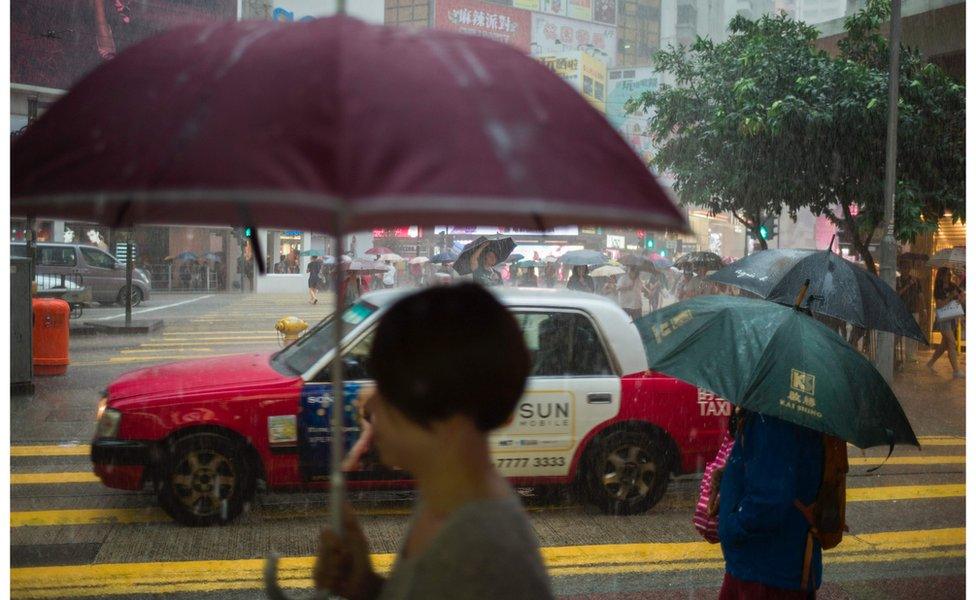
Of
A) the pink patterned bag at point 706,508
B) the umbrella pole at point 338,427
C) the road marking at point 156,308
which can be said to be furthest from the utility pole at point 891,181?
the road marking at point 156,308

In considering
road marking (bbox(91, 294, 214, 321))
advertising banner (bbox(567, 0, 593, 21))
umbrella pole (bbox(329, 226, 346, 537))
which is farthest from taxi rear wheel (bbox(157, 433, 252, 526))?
road marking (bbox(91, 294, 214, 321))

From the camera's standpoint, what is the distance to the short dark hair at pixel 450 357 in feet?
4.66

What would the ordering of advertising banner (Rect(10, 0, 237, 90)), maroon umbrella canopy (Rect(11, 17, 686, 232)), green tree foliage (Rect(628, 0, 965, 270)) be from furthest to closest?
advertising banner (Rect(10, 0, 237, 90))
green tree foliage (Rect(628, 0, 965, 270))
maroon umbrella canopy (Rect(11, 17, 686, 232))

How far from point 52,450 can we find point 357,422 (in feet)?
12.6

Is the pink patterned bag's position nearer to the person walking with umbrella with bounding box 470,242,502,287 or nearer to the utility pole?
the person walking with umbrella with bounding box 470,242,502,287

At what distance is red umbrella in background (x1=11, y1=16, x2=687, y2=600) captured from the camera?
4.46 ft

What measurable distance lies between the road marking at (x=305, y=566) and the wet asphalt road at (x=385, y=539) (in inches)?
0.4

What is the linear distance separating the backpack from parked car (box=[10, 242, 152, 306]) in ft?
65.1

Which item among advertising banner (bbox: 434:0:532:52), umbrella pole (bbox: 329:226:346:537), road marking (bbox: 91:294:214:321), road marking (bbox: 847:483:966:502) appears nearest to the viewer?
umbrella pole (bbox: 329:226:346:537)

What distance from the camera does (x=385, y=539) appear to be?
586 cm

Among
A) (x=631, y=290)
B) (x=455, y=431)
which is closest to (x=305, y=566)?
(x=455, y=431)

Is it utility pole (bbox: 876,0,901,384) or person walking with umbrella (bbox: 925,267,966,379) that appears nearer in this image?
utility pole (bbox: 876,0,901,384)

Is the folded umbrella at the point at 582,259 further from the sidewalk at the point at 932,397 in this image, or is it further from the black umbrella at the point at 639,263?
the sidewalk at the point at 932,397

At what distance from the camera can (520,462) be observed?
6.16m
